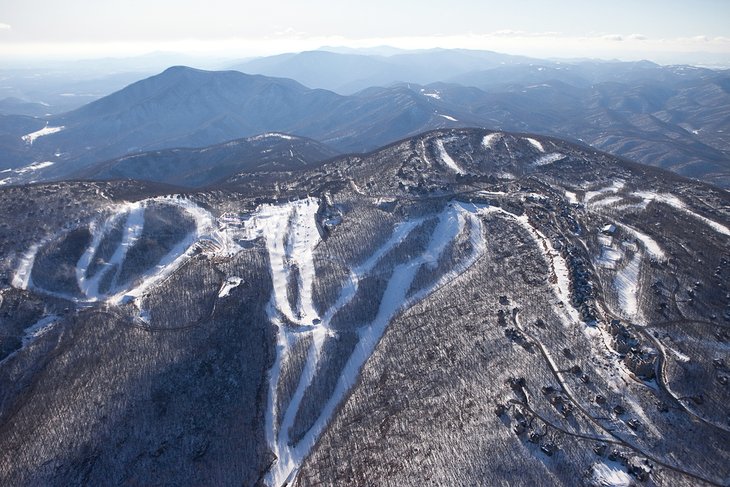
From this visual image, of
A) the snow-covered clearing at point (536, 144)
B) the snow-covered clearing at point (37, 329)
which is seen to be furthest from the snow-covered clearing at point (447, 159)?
the snow-covered clearing at point (37, 329)

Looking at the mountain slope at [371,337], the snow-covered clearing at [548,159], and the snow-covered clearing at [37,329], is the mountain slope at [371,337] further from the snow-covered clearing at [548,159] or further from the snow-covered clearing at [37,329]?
the snow-covered clearing at [548,159]

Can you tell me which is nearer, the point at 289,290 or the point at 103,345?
the point at 103,345

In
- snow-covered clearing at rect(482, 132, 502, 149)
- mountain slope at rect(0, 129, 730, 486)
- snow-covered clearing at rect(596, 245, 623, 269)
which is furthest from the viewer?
snow-covered clearing at rect(482, 132, 502, 149)

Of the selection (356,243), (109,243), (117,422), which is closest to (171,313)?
(117,422)

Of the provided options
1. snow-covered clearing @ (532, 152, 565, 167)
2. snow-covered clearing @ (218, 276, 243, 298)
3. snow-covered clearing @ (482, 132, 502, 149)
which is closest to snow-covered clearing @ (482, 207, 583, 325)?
snow-covered clearing @ (532, 152, 565, 167)

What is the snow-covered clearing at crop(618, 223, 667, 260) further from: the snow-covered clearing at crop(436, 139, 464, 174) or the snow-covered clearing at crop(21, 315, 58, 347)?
the snow-covered clearing at crop(21, 315, 58, 347)

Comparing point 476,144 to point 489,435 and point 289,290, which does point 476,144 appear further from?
point 489,435

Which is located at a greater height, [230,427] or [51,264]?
[51,264]
